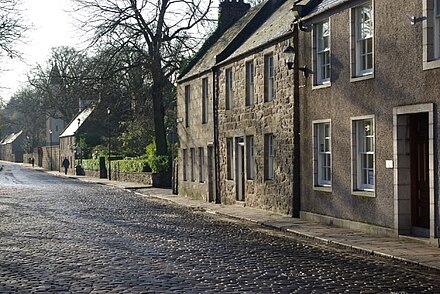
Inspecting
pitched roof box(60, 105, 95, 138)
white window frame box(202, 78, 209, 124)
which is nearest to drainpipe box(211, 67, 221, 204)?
white window frame box(202, 78, 209, 124)

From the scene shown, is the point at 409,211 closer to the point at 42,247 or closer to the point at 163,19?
the point at 42,247

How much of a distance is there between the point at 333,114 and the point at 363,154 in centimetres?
178

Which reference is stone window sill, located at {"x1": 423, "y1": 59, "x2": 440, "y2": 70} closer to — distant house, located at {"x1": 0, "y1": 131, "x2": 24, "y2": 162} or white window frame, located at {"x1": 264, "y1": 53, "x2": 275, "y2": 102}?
white window frame, located at {"x1": 264, "y1": 53, "x2": 275, "y2": 102}

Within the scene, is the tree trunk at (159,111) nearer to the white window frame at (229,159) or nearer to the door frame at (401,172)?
the white window frame at (229,159)

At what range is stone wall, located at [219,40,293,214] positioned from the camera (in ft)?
72.5

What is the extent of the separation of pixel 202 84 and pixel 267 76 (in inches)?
319

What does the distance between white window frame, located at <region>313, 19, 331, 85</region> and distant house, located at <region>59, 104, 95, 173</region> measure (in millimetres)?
59339

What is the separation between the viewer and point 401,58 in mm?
15516

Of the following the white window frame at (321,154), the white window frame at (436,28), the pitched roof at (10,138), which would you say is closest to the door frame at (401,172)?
the white window frame at (436,28)

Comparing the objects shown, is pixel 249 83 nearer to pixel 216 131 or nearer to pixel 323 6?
pixel 216 131

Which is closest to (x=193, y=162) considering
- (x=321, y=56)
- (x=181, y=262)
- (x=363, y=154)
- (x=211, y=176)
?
(x=211, y=176)

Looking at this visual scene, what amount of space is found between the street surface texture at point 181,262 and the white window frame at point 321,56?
184 inches

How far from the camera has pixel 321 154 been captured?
20.1 meters

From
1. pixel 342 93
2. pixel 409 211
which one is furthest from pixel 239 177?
pixel 409 211
